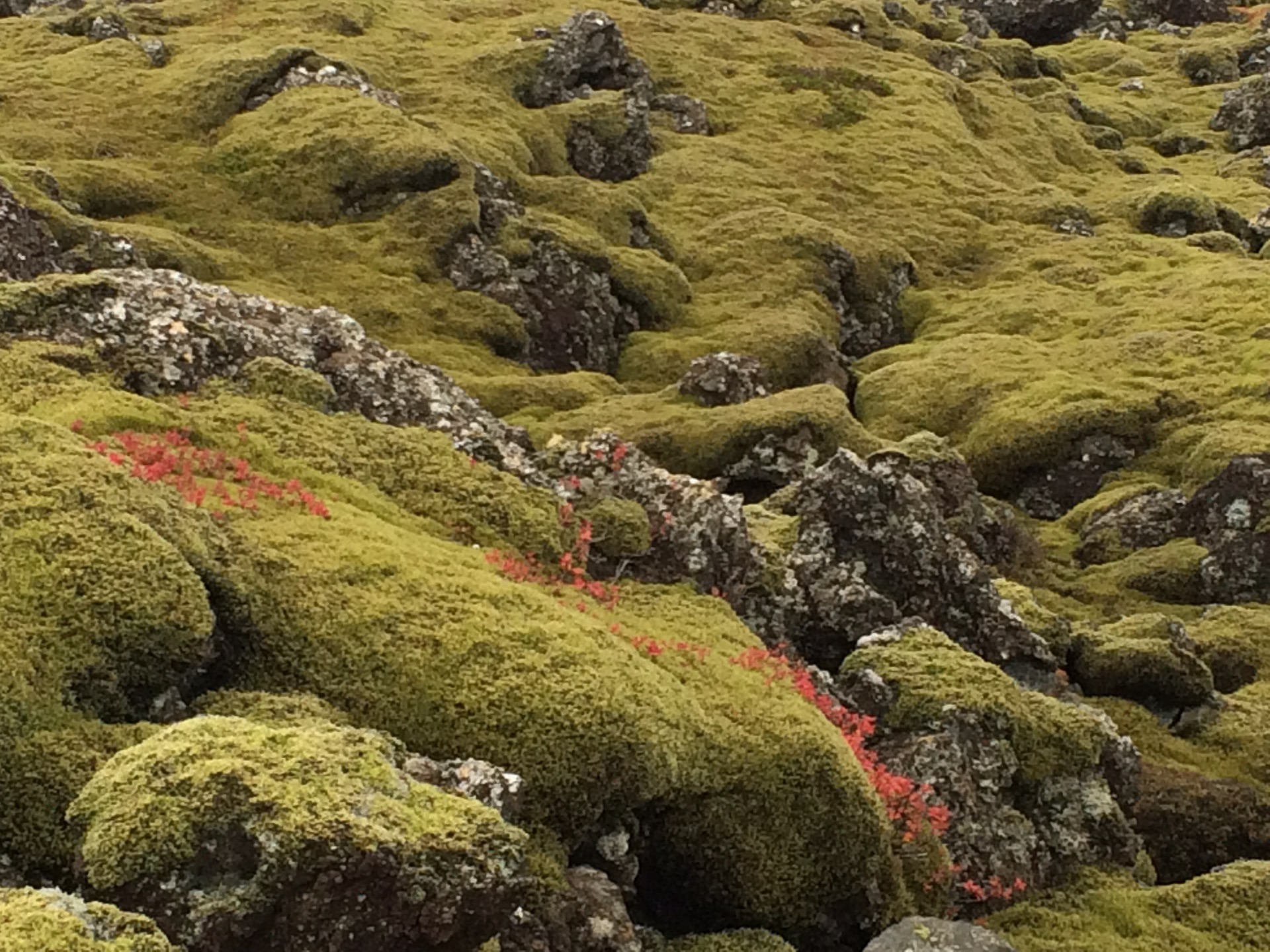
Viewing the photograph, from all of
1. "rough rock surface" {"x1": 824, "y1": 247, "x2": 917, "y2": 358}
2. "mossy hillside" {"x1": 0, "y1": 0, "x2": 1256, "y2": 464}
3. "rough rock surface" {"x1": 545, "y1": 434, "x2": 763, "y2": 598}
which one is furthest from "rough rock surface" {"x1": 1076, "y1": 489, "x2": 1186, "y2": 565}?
"rough rock surface" {"x1": 545, "y1": 434, "x2": 763, "y2": 598}

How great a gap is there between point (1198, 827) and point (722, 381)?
2677cm

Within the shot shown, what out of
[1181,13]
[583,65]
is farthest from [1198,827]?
[1181,13]

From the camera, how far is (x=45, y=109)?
5916 centimetres

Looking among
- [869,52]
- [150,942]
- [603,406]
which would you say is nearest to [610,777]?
[150,942]

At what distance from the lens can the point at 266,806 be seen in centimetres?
993

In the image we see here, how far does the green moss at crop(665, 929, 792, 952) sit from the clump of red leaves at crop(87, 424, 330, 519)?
7.11 meters

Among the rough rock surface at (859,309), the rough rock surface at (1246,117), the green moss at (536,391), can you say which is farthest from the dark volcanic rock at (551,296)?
the rough rock surface at (1246,117)

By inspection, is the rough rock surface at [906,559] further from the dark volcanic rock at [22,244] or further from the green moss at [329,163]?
the green moss at [329,163]

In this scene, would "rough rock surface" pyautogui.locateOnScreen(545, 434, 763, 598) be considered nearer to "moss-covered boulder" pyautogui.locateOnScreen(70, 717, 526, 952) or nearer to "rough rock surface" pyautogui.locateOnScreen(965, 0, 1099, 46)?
"moss-covered boulder" pyautogui.locateOnScreen(70, 717, 526, 952)

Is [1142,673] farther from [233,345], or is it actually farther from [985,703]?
[233,345]

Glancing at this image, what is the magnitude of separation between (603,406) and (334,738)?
35.0 meters

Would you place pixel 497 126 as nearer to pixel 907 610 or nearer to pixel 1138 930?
pixel 907 610

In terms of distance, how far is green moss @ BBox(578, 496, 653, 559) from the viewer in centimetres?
1975

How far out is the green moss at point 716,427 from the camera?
4119cm
